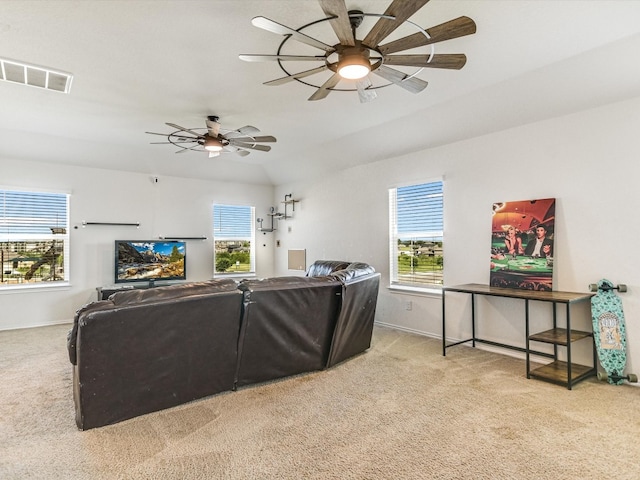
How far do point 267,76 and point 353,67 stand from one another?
136 cm

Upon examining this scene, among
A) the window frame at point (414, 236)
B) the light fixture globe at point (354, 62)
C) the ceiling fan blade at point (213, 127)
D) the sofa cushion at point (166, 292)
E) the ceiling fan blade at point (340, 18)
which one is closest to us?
the ceiling fan blade at point (340, 18)

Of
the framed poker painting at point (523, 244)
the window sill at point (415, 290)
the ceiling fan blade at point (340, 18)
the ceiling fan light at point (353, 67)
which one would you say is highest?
the ceiling fan blade at point (340, 18)

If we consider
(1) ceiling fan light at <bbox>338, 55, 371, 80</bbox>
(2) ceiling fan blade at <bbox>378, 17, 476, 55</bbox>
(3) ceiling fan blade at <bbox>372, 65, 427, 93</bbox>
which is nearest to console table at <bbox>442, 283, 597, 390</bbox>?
(3) ceiling fan blade at <bbox>372, 65, 427, 93</bbox>

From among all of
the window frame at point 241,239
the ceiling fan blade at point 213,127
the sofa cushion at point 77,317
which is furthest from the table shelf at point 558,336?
the window frame at point 241,239

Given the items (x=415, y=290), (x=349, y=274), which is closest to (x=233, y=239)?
(x=415, y=290)

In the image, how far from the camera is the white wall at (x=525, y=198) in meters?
3.39

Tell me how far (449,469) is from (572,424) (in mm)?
1185

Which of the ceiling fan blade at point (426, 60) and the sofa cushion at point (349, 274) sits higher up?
the ceiling fan blade at point (426, 60)

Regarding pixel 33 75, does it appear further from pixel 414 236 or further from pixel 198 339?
pixel 414 236

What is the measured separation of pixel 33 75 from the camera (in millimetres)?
3342

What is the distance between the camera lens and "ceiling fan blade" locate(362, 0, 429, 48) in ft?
6.28

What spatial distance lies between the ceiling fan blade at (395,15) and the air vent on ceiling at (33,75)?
2936mm

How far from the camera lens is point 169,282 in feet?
22.4

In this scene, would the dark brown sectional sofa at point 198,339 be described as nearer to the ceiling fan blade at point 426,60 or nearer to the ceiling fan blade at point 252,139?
the ceiling fan blade at point 252,139
